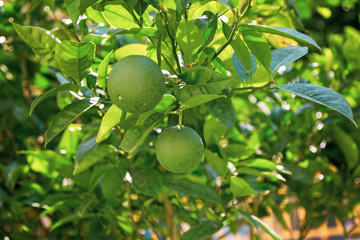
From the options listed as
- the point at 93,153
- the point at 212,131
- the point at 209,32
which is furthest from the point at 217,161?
the point at 209,32

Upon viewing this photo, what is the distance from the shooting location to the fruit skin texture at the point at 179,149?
2.05 ft

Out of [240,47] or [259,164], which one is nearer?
[240,47]

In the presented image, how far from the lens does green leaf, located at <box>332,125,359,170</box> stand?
4.45 feet

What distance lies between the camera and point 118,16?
27.1 inches

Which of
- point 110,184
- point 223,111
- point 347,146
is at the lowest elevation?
point 347,146

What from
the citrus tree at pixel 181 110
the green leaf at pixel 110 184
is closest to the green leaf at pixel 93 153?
the citrus tree at pixel 181 110

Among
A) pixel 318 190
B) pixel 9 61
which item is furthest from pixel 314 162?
pixel 9 61

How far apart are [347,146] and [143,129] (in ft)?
3.27

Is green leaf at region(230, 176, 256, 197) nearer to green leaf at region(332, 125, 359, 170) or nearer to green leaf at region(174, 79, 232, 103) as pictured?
green leaf at region(174, 79, 232, 103)

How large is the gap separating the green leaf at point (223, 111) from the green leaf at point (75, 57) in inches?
9.5

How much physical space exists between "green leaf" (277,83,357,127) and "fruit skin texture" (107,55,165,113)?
0.82 ft

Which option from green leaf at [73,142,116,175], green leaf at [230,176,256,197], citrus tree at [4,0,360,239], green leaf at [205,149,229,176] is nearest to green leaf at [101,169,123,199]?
citrus tree at [4,0,360,239]

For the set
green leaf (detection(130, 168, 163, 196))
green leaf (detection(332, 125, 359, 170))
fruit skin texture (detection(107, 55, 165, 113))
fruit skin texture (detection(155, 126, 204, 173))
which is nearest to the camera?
fruit skin texture (detection(107, 55, 165, 113))

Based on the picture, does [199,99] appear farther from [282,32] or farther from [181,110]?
[282,32]
